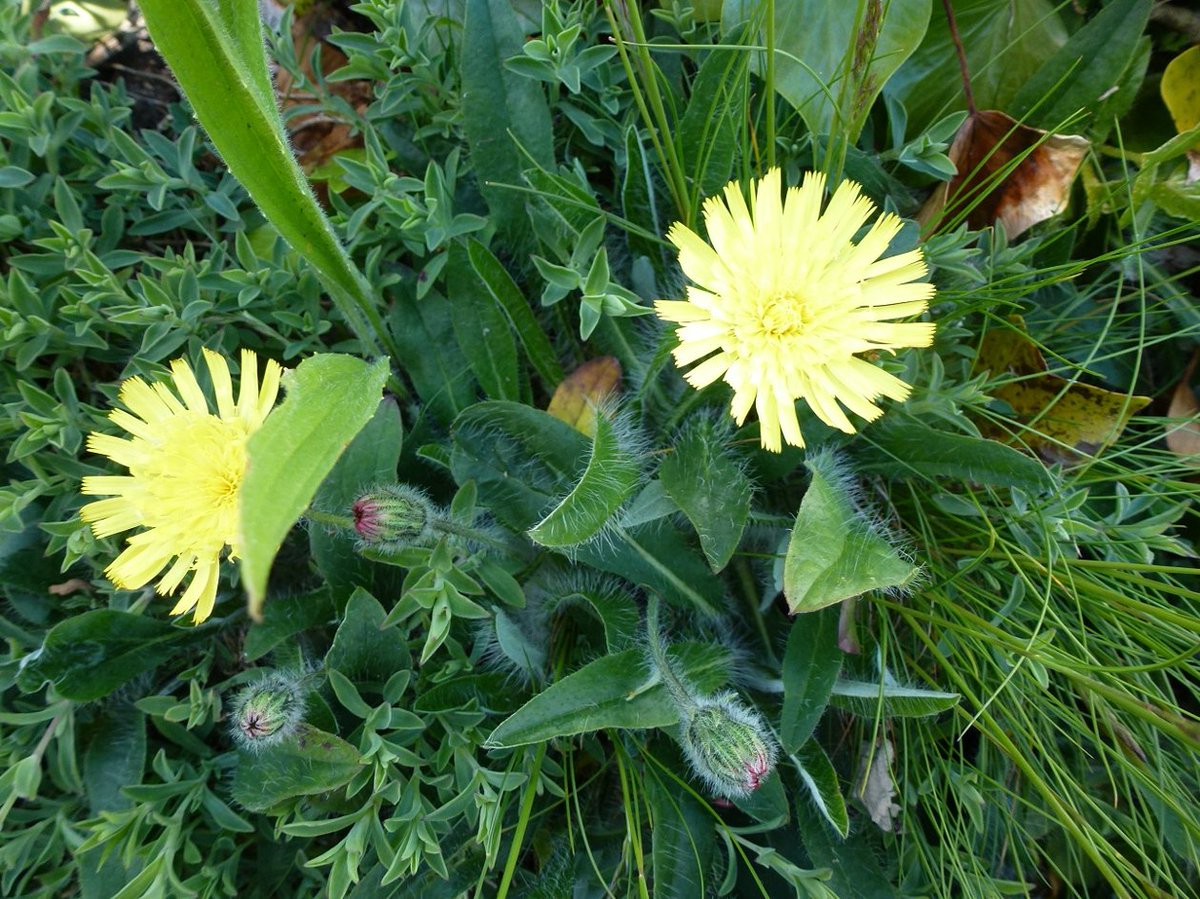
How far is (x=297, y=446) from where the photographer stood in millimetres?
916

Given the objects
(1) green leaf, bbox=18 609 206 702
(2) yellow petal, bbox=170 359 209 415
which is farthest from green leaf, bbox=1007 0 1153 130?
(1) green leaf, bbox=18 609 206 702

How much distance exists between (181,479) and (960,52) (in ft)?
5.17

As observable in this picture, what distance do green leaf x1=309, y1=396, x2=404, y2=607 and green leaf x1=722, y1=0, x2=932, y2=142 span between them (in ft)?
2.88

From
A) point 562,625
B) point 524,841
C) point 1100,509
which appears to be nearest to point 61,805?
point 524,841

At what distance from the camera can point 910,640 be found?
62.0 inches

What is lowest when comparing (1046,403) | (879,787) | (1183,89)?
(879,787)

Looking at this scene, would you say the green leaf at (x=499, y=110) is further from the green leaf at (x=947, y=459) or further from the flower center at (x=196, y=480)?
the green leaf at (x=947, y=459)

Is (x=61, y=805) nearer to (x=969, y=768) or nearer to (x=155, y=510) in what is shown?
(x=155, y=510)

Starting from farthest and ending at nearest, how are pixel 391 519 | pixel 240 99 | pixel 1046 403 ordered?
pixel 1046 403, pixel 391 519, pixel 240 99

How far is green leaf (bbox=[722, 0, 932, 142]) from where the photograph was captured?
1453 mm

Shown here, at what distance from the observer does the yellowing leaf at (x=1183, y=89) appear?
5.26 feet

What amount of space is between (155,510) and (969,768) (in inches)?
55.9

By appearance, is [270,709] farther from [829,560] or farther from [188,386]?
[829,560]

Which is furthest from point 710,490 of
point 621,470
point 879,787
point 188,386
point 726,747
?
point 188,386
